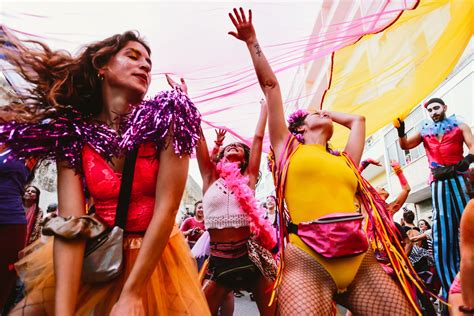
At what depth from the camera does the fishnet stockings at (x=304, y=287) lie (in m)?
1.76

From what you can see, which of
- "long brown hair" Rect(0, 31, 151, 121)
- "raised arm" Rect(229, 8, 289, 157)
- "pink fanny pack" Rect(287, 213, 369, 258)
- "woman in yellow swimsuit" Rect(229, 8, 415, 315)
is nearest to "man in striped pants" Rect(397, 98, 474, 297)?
"woman in yellow swimsuit" Rect(229, 8, 415, 315)

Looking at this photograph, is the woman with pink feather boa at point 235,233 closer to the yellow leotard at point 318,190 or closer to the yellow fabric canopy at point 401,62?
the yellow leotard at point 318,190

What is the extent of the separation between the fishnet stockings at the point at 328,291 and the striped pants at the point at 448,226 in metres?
1.95

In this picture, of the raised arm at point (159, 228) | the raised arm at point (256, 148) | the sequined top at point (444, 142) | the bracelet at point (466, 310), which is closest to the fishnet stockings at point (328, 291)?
the bracelet at point (466, 310)

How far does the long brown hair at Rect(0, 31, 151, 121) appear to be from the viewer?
148 cm

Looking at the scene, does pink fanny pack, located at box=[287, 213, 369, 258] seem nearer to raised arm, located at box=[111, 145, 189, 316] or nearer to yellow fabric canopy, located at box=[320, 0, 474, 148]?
raised arm, located at box=[111, 145, 189, 316]

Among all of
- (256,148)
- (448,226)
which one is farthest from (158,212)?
(448,226)

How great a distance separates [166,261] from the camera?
51.3 inches

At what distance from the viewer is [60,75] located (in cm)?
153

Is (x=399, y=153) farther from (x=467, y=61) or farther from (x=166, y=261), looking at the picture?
(x=166, y=261)

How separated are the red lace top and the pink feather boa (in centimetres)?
184

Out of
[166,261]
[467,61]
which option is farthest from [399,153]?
[166,261]

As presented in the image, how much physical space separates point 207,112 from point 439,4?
8.85ft

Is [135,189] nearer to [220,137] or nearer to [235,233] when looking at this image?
[235,233]
